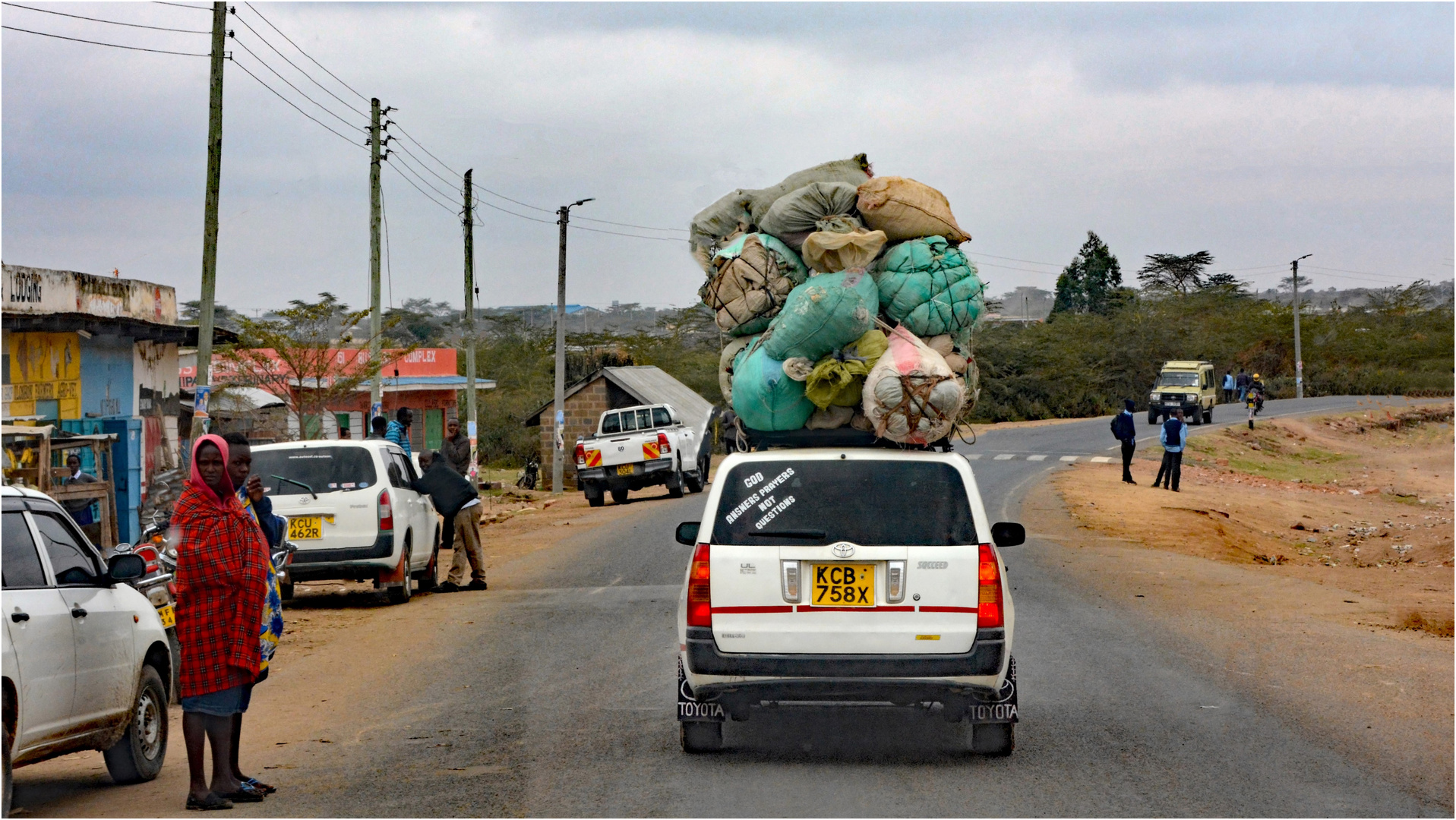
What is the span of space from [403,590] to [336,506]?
133 cm

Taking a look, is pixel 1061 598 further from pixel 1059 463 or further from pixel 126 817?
pixel 1059 463

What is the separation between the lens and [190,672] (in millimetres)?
6133

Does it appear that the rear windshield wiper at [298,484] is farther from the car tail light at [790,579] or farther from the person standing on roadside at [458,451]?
the car tail light at [790,579]

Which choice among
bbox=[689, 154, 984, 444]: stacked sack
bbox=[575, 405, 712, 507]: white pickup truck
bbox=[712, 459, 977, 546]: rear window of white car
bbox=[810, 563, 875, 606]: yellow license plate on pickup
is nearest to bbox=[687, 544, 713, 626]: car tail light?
bbox=[712, 459, 977, 546]: rear window of white car

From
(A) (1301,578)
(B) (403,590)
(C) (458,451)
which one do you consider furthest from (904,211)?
(A) (1301,578)

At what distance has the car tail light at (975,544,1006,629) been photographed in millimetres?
6680

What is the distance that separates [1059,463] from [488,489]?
622 inches

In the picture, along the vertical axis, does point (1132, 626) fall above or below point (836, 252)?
below

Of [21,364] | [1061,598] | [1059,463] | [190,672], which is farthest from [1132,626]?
[1059,463]

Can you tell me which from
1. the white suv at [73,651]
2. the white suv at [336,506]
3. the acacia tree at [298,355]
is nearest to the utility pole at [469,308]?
the acacia tree at [298,355]

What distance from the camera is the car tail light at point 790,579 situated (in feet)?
22.1

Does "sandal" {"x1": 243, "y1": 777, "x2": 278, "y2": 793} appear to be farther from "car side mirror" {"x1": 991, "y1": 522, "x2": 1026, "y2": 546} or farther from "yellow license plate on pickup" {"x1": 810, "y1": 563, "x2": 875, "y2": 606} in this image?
"car side mirror" {"x1": 991, "y1": 522, "x2": 1026, "y2": 546}

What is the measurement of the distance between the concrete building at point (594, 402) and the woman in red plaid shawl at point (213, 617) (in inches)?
1347

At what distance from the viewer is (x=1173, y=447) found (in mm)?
28562
